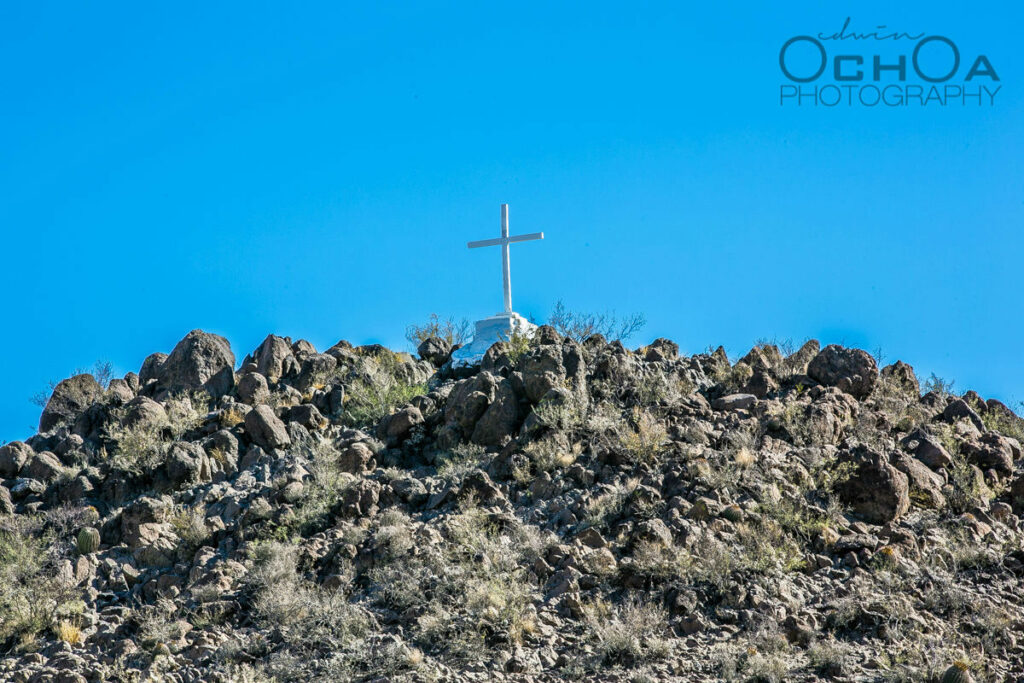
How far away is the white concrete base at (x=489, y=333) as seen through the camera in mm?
20422

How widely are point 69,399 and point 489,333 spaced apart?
8.18 metres

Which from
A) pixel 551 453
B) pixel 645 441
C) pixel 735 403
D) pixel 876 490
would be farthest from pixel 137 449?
pixel 876 490

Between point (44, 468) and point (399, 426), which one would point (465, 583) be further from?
point (44, 468)

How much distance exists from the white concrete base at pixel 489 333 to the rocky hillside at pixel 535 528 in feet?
→ 4.43

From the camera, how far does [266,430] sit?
Result: 1714 cm

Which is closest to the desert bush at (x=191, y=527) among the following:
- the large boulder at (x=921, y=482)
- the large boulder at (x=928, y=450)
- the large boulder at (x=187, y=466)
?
the large boulder at (x=187, y=466)

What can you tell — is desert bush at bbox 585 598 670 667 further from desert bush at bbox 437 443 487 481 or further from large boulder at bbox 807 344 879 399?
large boulder at bbox 807 344 879 399

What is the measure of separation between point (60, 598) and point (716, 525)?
315 inches

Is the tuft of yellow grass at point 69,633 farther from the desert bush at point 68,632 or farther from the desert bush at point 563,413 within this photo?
the desert bush at point 563,413

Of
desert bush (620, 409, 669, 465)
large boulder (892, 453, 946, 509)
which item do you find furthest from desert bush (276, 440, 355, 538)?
large boulder (892, 453, 946, 509)

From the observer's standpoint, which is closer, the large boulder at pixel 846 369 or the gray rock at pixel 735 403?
the gray rock at pixel 735 403

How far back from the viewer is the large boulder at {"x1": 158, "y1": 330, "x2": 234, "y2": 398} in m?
20.4

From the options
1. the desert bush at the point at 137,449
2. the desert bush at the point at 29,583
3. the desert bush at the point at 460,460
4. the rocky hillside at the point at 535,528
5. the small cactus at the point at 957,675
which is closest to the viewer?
the small cactus at the point at 957,675

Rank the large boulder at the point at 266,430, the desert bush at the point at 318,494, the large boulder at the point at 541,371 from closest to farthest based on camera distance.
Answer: the desert bush at the point at 318,494, the large boulder at the point at 541,371, the large boulder at the point at 266,430
